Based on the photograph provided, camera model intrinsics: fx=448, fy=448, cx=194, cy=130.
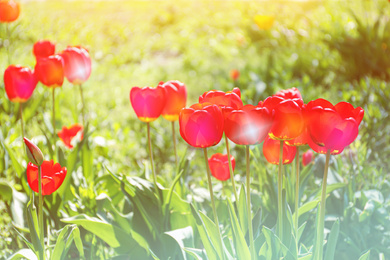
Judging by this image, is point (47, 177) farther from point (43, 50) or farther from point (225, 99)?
point (43, 50)

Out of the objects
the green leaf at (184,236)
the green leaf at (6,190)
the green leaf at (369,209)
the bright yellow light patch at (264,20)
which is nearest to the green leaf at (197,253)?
the green leaf at (184,236)

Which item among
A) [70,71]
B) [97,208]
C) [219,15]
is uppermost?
[219,15]

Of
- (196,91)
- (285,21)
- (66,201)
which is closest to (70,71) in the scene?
(66,201)

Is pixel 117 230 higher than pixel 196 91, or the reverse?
pixel 196 91

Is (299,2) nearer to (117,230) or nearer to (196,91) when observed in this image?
(196,91)

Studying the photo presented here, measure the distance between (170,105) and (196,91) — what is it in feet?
9.01

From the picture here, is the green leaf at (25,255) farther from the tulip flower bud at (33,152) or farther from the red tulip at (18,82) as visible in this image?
the red tulip at (18,82)

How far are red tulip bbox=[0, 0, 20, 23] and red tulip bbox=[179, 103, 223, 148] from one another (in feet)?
5.48

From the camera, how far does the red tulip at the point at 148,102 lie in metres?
1.33

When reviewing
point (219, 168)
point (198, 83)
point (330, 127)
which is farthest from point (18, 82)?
point (198, 83)

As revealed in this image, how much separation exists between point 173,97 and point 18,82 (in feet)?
2.04

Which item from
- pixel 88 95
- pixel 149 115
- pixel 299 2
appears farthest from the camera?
pixel 299 2

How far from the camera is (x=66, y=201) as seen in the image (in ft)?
5.62

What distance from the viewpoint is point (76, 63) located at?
1.71m
